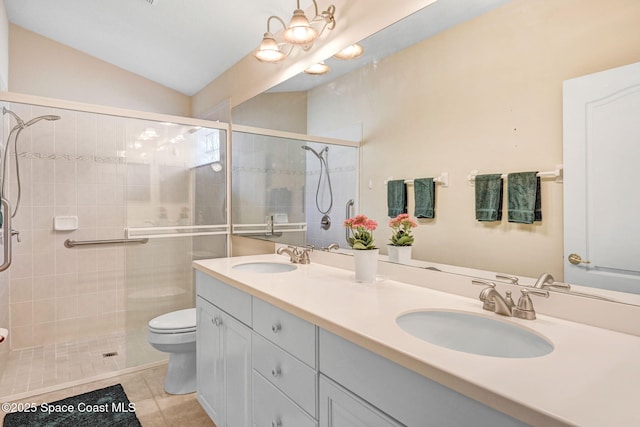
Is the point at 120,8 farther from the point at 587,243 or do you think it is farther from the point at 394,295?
the point at 587,243

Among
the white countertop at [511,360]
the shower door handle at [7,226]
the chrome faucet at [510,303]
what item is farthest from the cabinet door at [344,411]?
the shower door handle at [7,226]

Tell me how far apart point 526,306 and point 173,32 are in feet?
9.75

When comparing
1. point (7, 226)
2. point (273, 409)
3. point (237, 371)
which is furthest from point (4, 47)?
point (273, 409)

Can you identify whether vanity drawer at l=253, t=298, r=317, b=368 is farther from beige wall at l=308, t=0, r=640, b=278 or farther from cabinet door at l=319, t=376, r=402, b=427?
beige wall at l=308, t=0, r=640, b=278

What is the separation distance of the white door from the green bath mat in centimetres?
220

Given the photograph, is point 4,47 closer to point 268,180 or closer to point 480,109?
point 268,180

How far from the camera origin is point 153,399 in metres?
2.16

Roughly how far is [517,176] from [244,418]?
4.62 ft

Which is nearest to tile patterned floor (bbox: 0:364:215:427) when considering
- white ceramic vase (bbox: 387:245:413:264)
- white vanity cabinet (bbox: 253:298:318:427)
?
white vanity cabinet (bbox: 253:298:318:427)

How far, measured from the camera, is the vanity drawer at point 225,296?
1.50 metres

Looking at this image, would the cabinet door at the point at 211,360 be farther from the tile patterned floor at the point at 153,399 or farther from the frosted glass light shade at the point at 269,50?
the frosted glass light shade at the point at 269,50

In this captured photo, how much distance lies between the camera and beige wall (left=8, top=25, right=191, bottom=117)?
3.10 metres

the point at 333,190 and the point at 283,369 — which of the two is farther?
the point at 333,190

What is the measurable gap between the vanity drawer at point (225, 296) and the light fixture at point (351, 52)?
127 cm
